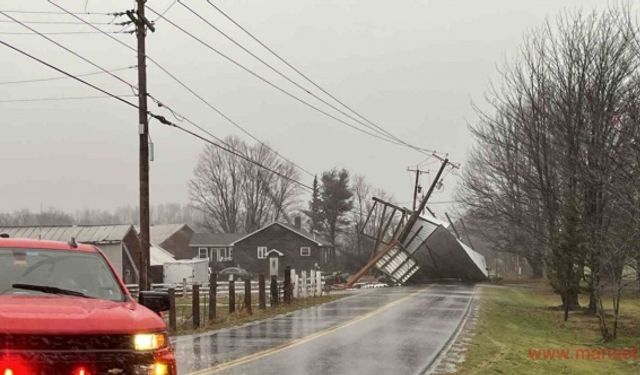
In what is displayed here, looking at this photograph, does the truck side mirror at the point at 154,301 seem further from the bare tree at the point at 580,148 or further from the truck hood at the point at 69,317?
the bare tree at the point at 580,148

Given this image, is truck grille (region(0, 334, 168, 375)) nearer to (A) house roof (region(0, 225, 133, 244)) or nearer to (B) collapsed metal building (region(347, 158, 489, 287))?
(B) collapsed metal building (region(347, 158, 489, 287))

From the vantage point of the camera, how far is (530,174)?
31.1 meters

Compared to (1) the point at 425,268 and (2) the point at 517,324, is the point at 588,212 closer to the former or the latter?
(2) the point at 517,324

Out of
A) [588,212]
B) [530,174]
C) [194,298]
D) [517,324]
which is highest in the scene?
[530,174]

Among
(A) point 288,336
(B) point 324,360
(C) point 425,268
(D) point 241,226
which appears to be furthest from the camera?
(D) point 241,226

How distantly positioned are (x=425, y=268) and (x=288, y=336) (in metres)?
36.5

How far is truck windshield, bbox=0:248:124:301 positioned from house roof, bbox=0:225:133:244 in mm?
38495

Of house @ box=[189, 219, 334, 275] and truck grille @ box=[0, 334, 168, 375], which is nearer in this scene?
truck grille @ box=[0, 334, 168, 375]

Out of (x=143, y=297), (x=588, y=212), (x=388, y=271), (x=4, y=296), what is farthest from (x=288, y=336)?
(x=388, y=271)

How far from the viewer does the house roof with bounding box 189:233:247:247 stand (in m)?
78.1

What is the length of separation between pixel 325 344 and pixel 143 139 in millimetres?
8829

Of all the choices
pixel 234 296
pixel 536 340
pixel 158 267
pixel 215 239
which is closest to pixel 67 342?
pixel 536 340

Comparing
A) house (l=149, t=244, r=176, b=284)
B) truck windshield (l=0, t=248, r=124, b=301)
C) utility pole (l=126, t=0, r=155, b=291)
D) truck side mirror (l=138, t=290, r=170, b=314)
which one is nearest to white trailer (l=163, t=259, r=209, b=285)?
house (l=149, t=244, r=176, b=284)

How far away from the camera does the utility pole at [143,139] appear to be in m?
18.3
